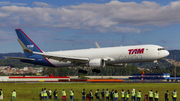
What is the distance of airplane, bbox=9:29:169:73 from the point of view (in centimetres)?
5769

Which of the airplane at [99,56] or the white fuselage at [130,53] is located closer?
the white fuselage at [130,53]

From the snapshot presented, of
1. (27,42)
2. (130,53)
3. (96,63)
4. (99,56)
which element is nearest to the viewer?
(130,53)

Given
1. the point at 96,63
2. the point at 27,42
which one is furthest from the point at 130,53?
the point at 27,42

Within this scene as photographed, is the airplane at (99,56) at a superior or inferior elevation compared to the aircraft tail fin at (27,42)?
inferior

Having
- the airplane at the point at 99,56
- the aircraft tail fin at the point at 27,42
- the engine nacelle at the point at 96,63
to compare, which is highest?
the aircraft tail fin at the point at 27,42

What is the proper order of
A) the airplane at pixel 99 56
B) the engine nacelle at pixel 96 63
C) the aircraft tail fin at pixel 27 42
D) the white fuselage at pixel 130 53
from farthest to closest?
1. the aircraft tail fin at pixel 27 42
2. the engine nacelle at pixel 96 63
3. the airplane at pixel 99 56
4. the white fuselage at pixel 130 53

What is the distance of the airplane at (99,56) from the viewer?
189ft

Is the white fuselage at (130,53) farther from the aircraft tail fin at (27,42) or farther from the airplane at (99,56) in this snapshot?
the aircraft tail fin at (27,42)

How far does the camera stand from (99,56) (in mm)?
63500

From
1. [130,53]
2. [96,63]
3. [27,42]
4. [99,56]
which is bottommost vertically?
[96,63]

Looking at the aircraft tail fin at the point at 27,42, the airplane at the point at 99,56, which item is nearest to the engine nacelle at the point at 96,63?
the airplane at the point at 99,56

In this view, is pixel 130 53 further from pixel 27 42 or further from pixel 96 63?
pixel 27 42

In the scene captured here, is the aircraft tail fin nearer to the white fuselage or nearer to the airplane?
the airplane

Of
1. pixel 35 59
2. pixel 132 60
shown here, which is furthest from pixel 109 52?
pixel 35 59
